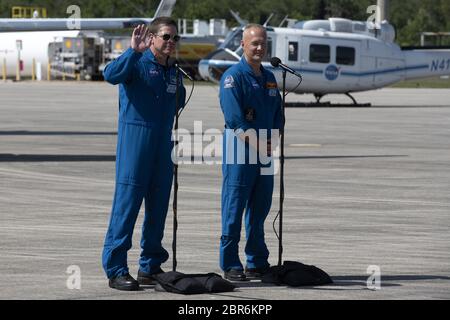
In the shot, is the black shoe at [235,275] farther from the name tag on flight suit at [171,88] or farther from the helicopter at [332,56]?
the helicopter at [332,56]

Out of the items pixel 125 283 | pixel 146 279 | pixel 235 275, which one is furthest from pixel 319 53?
pixel 125 283

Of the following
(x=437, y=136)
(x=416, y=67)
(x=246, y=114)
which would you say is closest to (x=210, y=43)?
(x=416, y=67)

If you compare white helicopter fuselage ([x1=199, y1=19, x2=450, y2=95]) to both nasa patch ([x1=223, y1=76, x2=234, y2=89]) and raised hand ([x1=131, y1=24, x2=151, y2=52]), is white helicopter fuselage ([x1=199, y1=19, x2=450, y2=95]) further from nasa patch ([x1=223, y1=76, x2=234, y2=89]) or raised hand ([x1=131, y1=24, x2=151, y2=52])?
raised hand ([x1=131, y1=24, x2=151, y2=52])

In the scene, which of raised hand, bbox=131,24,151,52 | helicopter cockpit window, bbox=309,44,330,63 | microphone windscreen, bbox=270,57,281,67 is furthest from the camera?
helicopter cockpit window, bbox=309,44,330,63

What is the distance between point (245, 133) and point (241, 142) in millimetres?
88

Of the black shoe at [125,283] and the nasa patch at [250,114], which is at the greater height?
the nasa patch at [250,114]

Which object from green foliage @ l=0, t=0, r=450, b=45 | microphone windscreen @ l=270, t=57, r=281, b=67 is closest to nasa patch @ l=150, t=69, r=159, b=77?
microphone windscreen @ l=270, t=57, r=281, b=67

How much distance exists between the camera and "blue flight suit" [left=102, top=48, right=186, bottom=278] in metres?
10.8

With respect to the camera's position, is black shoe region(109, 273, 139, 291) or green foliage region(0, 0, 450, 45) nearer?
black shoe region(109, 273, 139, 291)

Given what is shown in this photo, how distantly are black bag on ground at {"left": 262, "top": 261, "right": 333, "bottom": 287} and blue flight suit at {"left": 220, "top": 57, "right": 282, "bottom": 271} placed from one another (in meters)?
0.34

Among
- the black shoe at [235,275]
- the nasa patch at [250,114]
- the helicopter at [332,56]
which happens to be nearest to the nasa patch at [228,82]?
the nasa patch at [250,114]

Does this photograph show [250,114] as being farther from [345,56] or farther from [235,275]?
[345,56]

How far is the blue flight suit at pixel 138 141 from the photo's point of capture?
10.8 m
